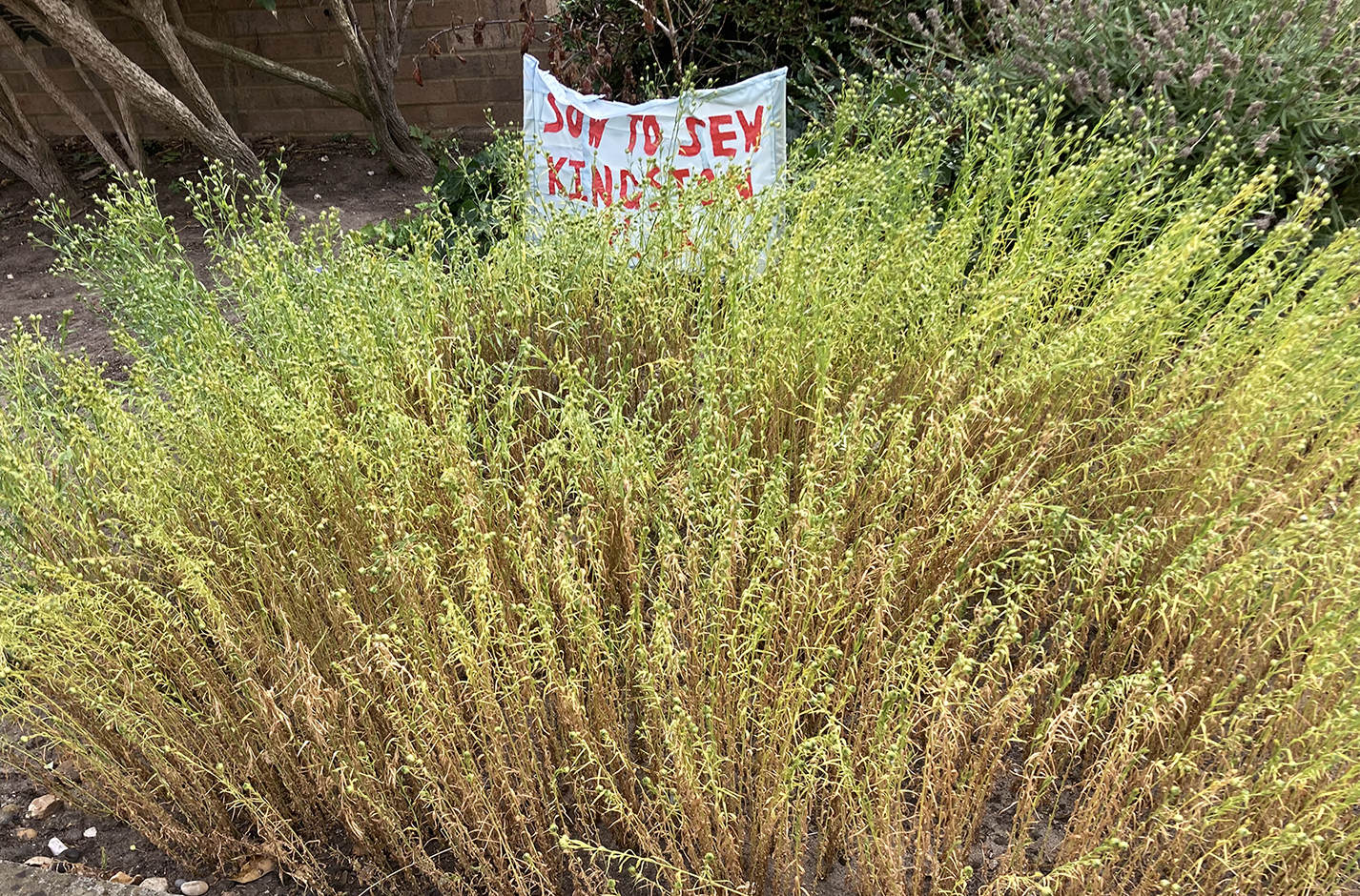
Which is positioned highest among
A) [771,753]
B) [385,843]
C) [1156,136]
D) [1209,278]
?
[1156,136]

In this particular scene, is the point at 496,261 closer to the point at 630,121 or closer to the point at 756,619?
the point at 630,121

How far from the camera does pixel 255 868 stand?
6.48 ft

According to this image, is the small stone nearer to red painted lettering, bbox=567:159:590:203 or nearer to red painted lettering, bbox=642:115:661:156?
red painted lettering, bbox=567:159:590:203

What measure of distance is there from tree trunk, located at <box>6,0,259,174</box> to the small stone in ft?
13.4

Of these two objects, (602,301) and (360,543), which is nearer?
(360,543)

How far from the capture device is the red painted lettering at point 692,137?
330 centimetres

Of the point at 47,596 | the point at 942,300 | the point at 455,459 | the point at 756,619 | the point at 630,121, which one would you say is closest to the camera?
the point at 756,619

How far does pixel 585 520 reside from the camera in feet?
6.25

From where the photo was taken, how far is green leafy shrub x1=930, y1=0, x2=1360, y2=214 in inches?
117

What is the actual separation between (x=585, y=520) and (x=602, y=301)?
1067 millimetres

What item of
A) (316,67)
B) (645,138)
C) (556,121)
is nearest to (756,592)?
(645,138)

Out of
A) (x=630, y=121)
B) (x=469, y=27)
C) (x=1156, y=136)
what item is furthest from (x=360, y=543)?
(x=469, y=27)

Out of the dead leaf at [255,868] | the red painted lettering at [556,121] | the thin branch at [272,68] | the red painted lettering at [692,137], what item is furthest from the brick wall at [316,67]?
the dead leaf at [255,868]

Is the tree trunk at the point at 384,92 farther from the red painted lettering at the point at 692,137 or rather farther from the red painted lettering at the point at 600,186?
the red painted lettering at the point at 692,137
